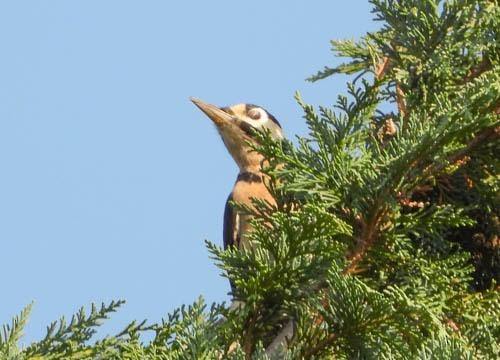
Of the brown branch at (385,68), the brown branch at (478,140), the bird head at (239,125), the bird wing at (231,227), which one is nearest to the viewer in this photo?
the brown branch at (478,140)

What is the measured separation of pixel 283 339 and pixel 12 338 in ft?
2.59

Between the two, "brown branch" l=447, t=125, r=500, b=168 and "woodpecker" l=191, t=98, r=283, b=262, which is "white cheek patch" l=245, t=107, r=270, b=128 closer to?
"woodpecker" l=191, t=98, r=283, b=262

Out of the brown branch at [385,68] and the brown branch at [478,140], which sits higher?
the brown branch at [385,68]

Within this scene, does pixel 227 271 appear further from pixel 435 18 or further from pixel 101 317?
pixel 435 18

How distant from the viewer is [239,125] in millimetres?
7617

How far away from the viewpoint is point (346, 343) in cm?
327

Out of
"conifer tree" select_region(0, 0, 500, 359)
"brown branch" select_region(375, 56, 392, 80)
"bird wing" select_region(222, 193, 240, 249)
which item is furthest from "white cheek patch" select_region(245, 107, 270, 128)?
"conifer tree" select_region(0, 0, 500, 359)

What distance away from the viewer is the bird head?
24.8ft

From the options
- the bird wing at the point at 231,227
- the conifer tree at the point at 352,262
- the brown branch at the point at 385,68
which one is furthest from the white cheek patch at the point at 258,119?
the conifer tree at the point at 352,262

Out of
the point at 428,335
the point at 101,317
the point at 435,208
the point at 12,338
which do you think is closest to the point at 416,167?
the point at 435,208

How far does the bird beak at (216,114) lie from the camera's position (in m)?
7.48

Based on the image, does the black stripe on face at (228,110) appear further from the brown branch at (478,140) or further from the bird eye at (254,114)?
the brown branch at (478,140)

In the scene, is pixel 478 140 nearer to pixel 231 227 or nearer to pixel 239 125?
pixel 231 227

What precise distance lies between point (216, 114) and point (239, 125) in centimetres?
18
